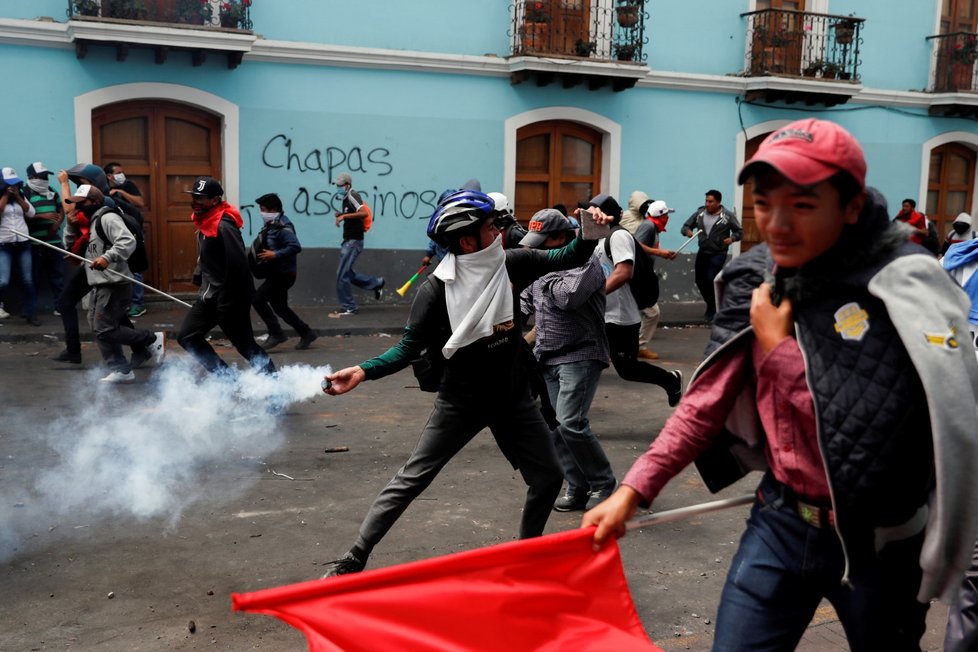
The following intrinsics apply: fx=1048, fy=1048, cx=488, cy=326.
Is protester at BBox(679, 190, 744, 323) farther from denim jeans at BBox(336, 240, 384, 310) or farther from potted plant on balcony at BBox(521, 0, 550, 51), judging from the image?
denim jeans at BBox(336, 240, 384, 310)

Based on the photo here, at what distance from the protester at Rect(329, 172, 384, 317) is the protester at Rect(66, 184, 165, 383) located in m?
5.26

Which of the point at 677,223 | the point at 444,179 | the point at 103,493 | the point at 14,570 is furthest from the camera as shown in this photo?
the point at 677,223

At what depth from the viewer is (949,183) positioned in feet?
68.8

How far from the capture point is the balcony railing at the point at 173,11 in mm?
13578

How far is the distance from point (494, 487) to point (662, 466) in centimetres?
391

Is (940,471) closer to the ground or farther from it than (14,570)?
farther from it

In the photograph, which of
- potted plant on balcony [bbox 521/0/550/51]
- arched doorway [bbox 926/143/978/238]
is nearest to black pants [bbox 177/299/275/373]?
potted plant on balcony [bbox 521/0/550/51]

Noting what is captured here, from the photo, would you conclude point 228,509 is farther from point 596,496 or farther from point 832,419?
point 832,419

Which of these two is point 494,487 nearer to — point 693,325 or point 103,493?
point 103,493

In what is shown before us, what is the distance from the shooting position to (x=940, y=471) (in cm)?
210

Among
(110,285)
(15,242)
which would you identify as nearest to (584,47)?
(15,242)

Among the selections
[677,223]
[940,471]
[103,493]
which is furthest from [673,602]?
[677,223]

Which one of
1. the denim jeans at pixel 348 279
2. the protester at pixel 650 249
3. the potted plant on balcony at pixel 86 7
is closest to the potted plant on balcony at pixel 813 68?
the protester at pixel 650 249

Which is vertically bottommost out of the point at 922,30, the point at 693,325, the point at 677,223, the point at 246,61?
the point at 693,325
